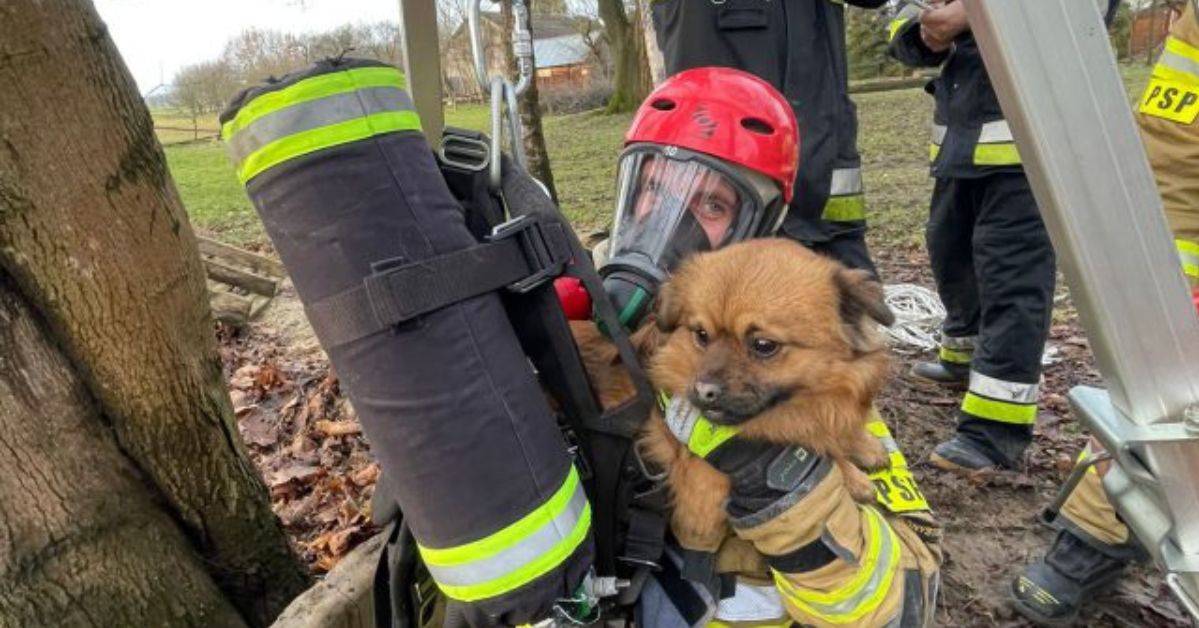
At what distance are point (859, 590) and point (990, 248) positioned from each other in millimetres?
2480

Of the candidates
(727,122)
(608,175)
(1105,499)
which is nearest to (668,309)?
(727,122)

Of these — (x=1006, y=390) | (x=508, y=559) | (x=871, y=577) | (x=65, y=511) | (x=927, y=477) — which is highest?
(x=65, y=511)

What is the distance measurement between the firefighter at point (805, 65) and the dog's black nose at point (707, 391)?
1963 mm

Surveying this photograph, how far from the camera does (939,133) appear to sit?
4062mm

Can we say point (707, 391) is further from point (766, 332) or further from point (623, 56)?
point (623, 56)

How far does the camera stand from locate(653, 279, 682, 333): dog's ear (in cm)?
206

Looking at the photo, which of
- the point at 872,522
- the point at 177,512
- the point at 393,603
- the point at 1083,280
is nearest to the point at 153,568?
the point at 177,512

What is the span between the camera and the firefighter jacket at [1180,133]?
289 cm

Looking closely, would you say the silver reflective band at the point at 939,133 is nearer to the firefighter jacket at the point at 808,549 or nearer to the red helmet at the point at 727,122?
the red helmet at the point at 727,122

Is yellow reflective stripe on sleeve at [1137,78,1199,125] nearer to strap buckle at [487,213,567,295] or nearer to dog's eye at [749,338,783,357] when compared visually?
dog's eye at [749,338,783,357]

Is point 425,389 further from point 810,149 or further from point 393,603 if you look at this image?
point 810,149

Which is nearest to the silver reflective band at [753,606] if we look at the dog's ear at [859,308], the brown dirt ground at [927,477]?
the dog's ear at [859,308]

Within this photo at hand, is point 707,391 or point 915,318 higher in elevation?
point 707,391

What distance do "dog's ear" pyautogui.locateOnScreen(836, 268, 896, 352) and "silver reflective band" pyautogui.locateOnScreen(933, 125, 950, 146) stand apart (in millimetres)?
2263
